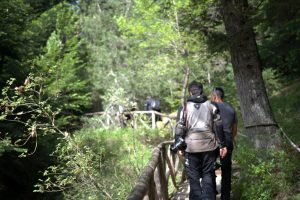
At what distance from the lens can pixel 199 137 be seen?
17.2ft

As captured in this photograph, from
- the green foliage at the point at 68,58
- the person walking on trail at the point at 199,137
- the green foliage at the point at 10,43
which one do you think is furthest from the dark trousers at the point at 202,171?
the green foliage at the point at 68,58

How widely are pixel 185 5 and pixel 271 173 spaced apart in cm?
1251

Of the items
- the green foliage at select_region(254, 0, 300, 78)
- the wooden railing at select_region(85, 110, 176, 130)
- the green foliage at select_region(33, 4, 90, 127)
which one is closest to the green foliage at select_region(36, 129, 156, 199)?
the wooden railing at select_region(85, 110, 176, 130)

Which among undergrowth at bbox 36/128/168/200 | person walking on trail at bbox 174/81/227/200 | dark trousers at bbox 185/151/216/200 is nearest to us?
person walking on trail at bbox 174/81/227/200

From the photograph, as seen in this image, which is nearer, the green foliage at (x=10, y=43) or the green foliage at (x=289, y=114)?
the green foliage at (x=289, y=114)

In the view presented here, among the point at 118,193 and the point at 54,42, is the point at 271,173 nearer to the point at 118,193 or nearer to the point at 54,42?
the point at 118,193

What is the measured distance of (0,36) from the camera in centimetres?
1075

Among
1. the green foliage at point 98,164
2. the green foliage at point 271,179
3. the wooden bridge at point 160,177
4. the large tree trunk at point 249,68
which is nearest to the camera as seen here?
the wooden bridge at point 160,177

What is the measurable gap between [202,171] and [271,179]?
1.05 m

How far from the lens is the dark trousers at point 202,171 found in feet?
17.6

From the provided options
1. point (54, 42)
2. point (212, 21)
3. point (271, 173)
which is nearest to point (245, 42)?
point (212, 21)

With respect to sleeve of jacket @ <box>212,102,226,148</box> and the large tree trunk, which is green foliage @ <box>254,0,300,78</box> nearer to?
the large tree trunk

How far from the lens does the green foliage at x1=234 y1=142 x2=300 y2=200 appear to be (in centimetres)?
551

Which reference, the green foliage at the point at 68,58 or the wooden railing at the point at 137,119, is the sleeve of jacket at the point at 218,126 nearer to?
the wooden railing at the point at 137,119
